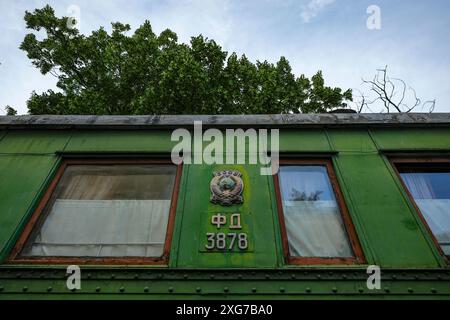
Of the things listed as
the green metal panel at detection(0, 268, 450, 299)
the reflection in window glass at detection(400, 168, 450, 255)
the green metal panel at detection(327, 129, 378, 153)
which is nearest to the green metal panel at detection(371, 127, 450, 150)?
the green metal panel at detection(327, 129, 378, 153)

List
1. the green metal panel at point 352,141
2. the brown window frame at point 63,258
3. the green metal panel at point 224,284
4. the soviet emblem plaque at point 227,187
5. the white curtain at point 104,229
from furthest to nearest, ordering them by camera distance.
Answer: the green metal panel at point 352,141 < the soviet emblem plaque at point 227,187 < the white curtain at point 104,229 < the brown window frame at point 63,258 < the green metal panel at point 224,284

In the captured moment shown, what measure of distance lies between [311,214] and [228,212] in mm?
1164

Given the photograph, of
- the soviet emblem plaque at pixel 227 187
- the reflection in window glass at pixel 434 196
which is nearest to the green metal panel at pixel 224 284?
the reflection in window glass at pixel 434 196

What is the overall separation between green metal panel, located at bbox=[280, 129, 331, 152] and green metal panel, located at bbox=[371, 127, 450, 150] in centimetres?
89

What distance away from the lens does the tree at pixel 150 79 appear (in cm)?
1380

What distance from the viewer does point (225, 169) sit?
16.4ft

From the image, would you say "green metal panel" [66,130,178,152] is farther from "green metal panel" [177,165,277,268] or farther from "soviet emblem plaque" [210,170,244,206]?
"soviet emblem plaque" [210,170,244,206]

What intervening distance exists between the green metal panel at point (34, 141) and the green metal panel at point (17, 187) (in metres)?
0.16

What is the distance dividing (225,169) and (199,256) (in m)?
1.54

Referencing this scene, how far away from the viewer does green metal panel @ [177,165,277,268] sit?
385cm

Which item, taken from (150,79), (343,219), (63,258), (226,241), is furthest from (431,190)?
(150,79)

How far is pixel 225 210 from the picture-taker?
4.41 meters

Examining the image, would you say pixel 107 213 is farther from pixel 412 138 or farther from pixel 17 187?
pixel 412 138

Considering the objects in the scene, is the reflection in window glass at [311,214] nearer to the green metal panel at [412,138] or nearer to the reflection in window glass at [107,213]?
the green metal panel at [412,138]
